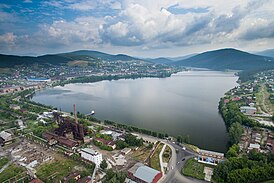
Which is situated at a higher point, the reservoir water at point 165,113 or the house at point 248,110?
the house at point 248,110

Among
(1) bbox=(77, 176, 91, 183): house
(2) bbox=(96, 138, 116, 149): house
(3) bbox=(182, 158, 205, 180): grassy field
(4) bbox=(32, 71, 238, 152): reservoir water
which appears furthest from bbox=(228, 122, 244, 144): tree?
(1) bbox=(77, 176, 91, 183): house

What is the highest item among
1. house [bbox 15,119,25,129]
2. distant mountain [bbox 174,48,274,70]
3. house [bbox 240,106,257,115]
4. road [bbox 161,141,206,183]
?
distant mountain [bbox 174,48,274,70]

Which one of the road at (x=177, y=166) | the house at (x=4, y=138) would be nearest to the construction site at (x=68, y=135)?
the house at (x=4, y=138)

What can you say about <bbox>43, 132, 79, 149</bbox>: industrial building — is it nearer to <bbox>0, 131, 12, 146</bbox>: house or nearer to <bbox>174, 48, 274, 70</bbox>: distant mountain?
<bbox>0, 131, 12, 146</bbox>: house

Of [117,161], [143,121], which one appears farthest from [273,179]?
[143,121]

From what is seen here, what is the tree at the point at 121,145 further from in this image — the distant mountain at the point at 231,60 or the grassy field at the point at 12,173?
the distant mountain at the point at 231,60

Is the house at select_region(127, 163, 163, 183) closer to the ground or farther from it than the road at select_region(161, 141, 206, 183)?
farther from it
